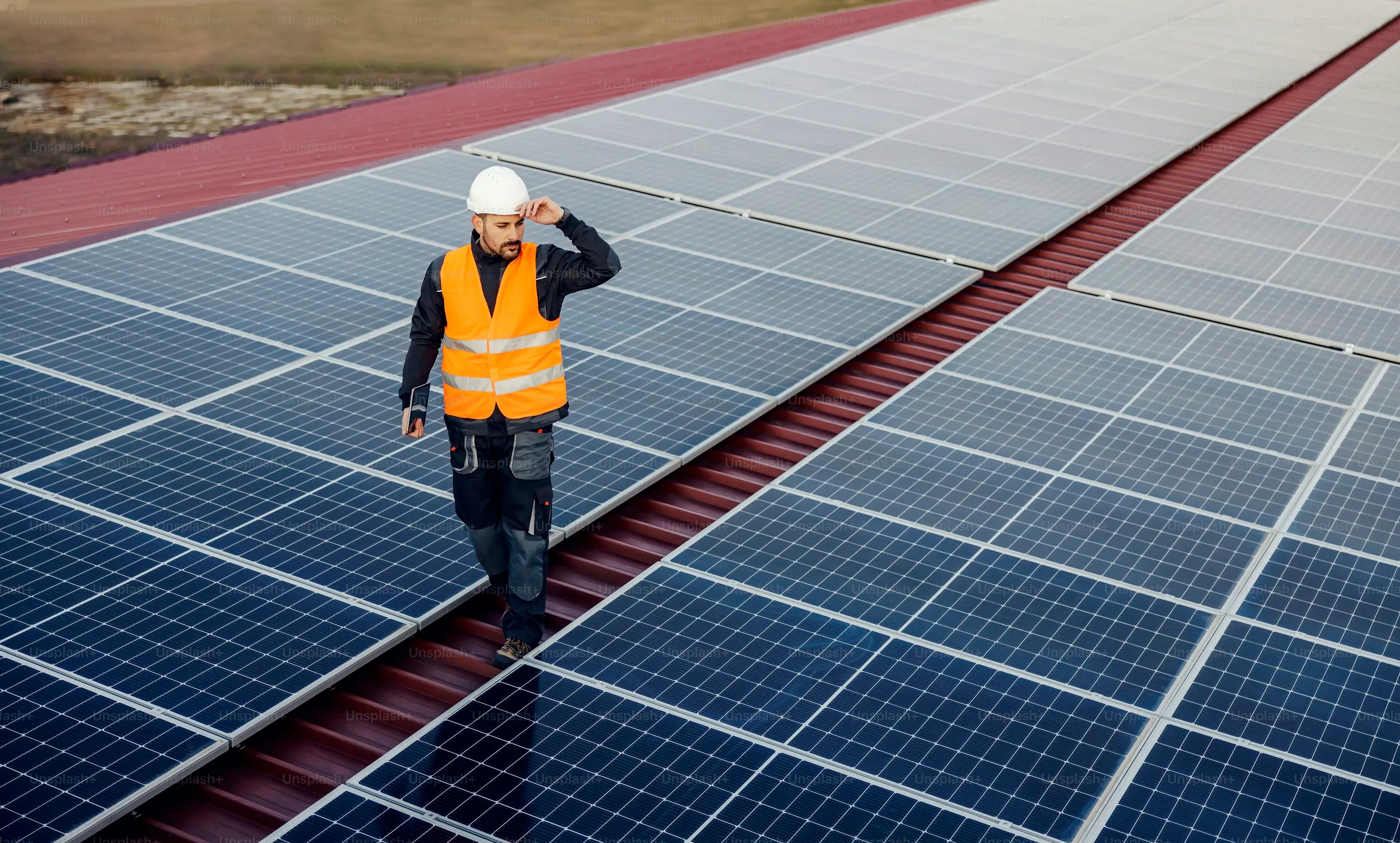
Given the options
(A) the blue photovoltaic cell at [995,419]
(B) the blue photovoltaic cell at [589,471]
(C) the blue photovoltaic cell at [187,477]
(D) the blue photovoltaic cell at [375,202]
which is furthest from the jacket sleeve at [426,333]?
(D) the blue photovoltaic cell at [375,202]

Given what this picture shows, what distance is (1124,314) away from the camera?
41.5ft

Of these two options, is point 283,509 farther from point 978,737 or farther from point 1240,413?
point 1240,413

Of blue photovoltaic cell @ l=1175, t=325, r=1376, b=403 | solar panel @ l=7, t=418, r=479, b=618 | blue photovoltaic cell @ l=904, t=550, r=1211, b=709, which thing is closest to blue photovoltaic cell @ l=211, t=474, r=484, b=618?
solar panel @ l=7, t=418, r=479, b=618

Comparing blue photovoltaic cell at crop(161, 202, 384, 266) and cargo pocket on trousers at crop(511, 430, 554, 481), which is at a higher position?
cargo pocket on trousers at crop(511, 430, 554, 481)

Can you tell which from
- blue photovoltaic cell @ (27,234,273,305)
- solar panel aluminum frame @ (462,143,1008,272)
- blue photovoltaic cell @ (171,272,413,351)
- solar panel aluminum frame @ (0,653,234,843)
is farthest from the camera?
solar panel aluminum frame @ (462,143,1008,272)

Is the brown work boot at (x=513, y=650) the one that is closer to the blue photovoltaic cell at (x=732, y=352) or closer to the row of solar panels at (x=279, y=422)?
the row of solar panels at (x=279, y=422)

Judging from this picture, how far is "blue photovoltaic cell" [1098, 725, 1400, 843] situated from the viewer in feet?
20.6

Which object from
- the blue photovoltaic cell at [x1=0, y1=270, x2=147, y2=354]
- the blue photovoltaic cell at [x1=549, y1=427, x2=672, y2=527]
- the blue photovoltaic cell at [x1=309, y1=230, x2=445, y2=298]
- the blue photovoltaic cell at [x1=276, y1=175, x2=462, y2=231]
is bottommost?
the blue photovoltaic cell at [x1=549, y1=427, x2=672, y2=527]

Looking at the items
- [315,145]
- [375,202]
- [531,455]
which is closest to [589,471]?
[531,455]

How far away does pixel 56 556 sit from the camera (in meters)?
7.89

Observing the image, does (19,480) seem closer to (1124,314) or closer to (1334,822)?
(1334,822)

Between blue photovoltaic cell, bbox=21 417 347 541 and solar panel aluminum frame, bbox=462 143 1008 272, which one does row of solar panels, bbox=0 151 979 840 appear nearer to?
blue photovoltaic cell, bbox=21 417 347 541

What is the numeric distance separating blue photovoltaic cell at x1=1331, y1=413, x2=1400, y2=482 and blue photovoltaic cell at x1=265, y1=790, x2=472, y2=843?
23.8 feet

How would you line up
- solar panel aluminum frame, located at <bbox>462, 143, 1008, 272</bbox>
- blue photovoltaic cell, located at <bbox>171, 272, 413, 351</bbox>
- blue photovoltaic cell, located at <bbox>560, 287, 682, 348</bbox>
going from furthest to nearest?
1. solar panel aluminum frame, located at <bbox>462, 143, 1008, 272</bbox>
2. blue photovoltaic cell, located at <bbox>560, 287, 682, 348</bbox>
3. blue photovoltaic cell, located at <bbox>171, 272, 413, 351</bbox>
